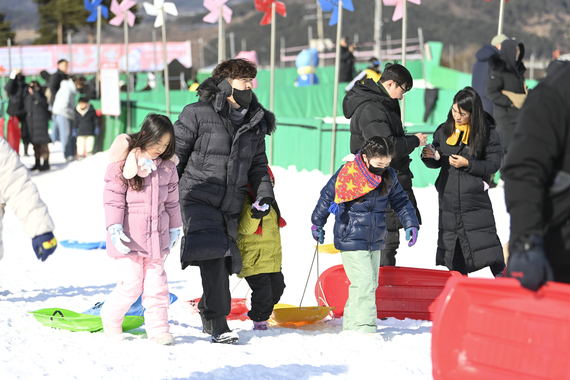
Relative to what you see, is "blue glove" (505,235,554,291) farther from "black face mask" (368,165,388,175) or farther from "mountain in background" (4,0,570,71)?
"mountain in background" (4,0,570,71)

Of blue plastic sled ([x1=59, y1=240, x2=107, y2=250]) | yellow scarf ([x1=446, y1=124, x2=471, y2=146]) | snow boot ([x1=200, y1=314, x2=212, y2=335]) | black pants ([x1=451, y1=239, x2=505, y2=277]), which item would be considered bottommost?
blue plastic sled ([x1=59, y1=240, x2=107, y2=250])

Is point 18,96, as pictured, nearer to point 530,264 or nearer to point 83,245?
point 83,245

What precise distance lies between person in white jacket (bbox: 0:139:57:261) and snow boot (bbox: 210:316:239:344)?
132 centimetres

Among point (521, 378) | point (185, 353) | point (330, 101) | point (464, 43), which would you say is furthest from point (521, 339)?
point (464, 43)

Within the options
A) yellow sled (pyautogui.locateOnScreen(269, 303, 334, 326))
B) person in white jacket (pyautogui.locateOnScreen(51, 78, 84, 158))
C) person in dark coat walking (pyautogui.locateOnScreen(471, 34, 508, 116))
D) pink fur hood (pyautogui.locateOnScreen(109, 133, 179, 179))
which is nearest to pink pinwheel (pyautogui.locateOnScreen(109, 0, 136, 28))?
person in white jacket (pyautogui.locateOnScreen(51, 78, 84, 158))

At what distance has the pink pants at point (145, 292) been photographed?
4.12 m

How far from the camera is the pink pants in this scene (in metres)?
4.12

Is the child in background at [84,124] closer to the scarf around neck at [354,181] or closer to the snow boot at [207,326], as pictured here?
the snow boot at [207,326]

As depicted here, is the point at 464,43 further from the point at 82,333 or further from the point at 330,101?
the point at 82,333

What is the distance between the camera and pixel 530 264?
2203 mm

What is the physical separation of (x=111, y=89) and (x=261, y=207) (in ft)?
39.7

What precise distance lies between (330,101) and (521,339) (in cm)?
1597

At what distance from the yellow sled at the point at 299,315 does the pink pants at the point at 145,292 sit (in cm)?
106

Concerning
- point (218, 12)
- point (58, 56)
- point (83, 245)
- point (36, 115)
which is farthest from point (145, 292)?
point (58, 56)
